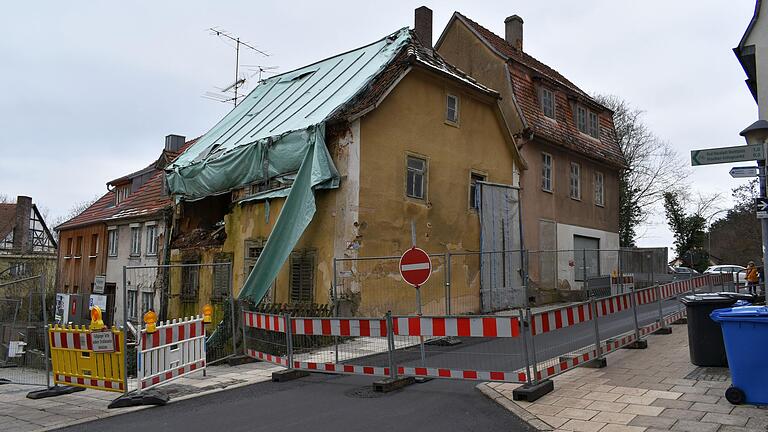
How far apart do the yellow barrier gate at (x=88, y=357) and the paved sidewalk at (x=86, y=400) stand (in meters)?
0.32

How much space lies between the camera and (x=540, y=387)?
24.5 ft

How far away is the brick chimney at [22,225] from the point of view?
54688mm

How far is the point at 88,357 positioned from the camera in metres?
8.86

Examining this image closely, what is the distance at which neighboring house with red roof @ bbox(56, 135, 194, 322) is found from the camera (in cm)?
2409

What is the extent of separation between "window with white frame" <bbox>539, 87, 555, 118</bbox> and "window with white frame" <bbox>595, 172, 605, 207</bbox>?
469cm

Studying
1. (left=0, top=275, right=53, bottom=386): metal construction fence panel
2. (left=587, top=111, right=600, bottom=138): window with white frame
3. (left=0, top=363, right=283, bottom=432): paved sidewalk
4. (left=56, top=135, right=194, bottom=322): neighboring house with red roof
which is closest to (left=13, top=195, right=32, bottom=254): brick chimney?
(left=56, top=135, right=194, bottom=322): neighboring house with red roof

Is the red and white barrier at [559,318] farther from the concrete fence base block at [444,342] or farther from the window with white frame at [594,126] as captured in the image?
the window with white frame at [594,126]

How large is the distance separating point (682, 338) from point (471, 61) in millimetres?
15644

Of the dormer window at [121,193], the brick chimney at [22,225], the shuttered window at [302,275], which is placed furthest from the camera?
the brick chimney at [22,225]

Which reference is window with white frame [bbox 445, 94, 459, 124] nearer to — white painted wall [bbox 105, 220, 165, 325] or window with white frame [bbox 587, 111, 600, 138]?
window with white frame [bbox 587, 111, 600, 138]

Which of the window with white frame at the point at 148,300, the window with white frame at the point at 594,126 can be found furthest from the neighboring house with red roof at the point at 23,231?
the window with white frame at the point at 594,126

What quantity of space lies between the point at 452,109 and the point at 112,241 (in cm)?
1924

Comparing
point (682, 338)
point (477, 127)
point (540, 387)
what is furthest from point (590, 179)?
point (540, 387)

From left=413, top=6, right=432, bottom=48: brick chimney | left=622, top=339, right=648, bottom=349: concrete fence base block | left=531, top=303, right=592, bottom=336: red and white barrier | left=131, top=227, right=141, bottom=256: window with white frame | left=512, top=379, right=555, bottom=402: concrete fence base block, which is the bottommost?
left=512, top=379, right=555, bottom=402: concrete fence base block
